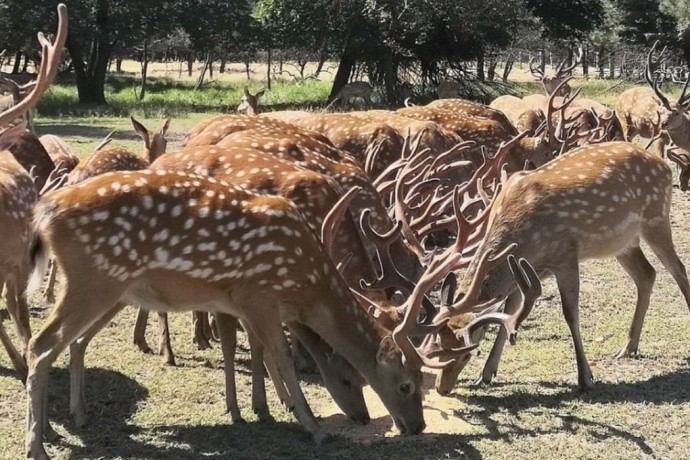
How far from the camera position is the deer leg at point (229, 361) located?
5195 mm

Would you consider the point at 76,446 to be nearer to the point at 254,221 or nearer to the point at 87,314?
the point at 87,314

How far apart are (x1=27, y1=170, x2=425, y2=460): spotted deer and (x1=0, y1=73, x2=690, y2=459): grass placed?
A: 0.85 feet

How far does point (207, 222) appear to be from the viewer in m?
4.59

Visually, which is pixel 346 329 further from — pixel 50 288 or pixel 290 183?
pixel 50 288

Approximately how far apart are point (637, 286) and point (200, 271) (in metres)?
3.47

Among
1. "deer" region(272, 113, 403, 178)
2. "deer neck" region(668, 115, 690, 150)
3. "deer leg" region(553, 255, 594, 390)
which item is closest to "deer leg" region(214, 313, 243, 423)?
"deer leg" region(553, 255, 594, 390)

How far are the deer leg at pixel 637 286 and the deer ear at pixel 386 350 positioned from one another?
87.4 inches

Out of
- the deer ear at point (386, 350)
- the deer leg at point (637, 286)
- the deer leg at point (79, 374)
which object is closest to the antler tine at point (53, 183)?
the deer leg at point (79, 374)

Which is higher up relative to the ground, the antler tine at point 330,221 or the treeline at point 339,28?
the treeline at point 339,28

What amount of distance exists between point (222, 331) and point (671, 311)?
12.8ft

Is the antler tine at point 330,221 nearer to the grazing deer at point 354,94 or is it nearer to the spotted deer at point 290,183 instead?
the spotted deer at point 290,183

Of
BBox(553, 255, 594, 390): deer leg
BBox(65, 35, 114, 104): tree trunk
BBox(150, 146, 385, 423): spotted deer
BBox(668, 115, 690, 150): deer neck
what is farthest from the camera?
BBox(65, 35, 114, 104): tree trunk

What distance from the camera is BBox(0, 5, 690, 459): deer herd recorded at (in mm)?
4387

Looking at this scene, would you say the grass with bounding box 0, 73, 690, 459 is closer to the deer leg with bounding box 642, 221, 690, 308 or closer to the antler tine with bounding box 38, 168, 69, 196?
the deer leg with bounding box 642, 221, 690, 308
